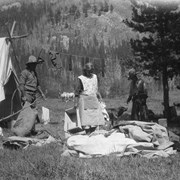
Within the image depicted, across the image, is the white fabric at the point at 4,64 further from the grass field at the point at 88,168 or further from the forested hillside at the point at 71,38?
the grass field at the point at 88,168

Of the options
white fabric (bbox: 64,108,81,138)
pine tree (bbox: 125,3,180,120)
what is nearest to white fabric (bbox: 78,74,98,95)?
white fabric (bbox: 64,108,81,138)

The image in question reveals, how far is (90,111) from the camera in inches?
270

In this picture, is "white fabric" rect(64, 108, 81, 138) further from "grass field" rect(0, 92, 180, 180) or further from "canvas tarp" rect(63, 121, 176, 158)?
"grass field" rect(0, 92, 180, 180)

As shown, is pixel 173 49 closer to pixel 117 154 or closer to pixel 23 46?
pixel 117 154

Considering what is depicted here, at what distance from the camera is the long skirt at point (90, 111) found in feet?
22.3

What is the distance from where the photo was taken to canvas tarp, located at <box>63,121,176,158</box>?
16.5 ft

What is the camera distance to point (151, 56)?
10734mm

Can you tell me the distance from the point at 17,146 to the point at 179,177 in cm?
276

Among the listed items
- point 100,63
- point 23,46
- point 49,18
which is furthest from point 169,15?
point 49,18

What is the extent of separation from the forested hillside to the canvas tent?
72 cm

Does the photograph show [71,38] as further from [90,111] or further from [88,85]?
[90,111]

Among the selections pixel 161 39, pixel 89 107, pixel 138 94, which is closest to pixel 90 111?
pixel 89 107

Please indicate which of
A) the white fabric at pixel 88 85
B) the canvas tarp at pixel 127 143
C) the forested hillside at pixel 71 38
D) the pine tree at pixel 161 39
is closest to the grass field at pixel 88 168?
the canvas tarp at pixel 127 143

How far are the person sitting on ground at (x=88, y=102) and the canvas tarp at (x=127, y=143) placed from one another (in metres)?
1.16
